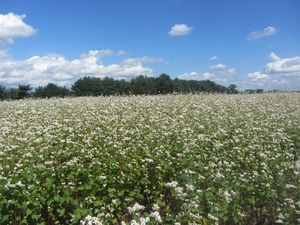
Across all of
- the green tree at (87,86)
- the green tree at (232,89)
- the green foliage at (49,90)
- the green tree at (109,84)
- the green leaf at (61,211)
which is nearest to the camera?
the green leaf at (61,211)

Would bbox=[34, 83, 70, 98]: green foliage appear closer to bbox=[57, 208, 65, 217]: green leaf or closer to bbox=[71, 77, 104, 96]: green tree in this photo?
bbox=[71, 77, 104, 96]: green tree

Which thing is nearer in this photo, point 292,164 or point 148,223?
point 148,223

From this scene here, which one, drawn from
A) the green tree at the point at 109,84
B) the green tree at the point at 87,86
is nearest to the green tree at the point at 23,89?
the green tree at the point at 87,86

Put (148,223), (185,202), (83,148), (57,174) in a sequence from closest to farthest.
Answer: (148,223) < (185,202) < (57,174) < (83,148)

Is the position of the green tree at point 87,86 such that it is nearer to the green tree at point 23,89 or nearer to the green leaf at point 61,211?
the green tree at point 23,89

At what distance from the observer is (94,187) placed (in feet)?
12.3

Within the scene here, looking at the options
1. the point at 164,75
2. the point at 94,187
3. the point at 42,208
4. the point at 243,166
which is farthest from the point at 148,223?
the point at 164,75

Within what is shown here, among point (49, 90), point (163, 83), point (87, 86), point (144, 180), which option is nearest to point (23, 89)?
point (49, 90)

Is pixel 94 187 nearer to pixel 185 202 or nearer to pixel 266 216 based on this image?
pixel 185 202

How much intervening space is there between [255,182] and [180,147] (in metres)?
1.59

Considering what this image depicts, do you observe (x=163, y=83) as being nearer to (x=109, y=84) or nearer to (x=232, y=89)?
(x=109, y=84)

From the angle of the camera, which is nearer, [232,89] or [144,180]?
[144,180]

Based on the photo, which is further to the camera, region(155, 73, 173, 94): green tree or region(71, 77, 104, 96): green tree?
region(71, 77, 104, 96): green tree

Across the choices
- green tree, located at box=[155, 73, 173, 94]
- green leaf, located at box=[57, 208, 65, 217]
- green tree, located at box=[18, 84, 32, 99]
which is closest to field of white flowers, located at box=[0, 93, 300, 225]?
green leaf, located at box=[57, 208, 65, 217]
